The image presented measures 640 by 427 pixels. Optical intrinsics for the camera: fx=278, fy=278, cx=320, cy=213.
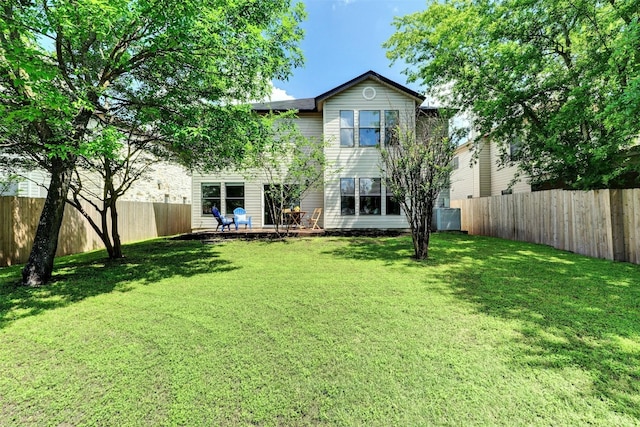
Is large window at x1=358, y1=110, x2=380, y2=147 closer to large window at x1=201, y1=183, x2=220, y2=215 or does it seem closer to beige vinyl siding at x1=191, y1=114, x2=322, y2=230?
beige vinyl siding at x1=191, y1=114, x2=322, y2=230

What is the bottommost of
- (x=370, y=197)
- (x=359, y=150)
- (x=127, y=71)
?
(x=370, y=197)

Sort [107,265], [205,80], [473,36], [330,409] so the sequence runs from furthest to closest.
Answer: [473,36] < [107,265] < [205,80] < [330,409]

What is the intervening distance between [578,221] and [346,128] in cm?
860

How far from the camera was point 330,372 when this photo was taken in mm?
2445

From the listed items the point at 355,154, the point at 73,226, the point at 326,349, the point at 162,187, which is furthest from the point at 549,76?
the point at 162,187

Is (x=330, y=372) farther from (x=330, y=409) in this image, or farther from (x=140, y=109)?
(x=140, y=109)

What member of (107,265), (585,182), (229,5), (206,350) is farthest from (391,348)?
(585,182)

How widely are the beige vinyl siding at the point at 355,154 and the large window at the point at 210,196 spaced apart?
5.18 m

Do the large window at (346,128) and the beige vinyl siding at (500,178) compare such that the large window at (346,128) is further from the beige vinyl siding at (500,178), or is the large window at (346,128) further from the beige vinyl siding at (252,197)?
the beige vinyl siding at (500,178)

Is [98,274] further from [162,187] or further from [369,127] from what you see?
[162,187]

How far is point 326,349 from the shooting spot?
9.14ft

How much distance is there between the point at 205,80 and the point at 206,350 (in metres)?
5.18

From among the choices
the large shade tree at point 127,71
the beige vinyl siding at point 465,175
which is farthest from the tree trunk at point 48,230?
the beige vinyl siding at point 465,175

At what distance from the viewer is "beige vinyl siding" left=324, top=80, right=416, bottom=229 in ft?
40.5
